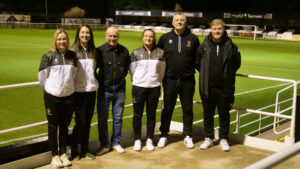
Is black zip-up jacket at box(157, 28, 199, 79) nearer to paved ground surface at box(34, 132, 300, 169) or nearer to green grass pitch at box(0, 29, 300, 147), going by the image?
paved ground surface at box(34, 132, 300, 169)

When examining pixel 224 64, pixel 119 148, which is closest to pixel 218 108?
Result: pixel 224 64

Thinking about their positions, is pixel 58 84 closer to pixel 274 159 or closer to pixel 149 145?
pixel 149 145

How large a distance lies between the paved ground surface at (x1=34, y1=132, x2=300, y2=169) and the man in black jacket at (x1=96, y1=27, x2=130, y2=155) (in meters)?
0.25

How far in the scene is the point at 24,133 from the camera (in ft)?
28.6

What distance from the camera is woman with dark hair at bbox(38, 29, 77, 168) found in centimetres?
482

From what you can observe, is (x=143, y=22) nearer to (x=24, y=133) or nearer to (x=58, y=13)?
(x=58, y=13)

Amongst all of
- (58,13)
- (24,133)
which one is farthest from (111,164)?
(58,13)

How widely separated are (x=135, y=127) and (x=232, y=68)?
5.35ft

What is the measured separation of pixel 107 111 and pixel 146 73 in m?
0.77

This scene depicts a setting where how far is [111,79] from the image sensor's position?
546 centimetres

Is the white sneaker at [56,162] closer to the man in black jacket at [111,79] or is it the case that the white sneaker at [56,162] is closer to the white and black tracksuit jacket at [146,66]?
the man in black jacket at [111,79]

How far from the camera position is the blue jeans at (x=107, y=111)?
5.54 m

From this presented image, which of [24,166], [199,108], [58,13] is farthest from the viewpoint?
[58,13]

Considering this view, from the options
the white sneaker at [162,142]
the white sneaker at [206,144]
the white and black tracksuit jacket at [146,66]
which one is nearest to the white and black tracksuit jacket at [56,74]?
the white and black tracksuit jacket at [146,66]
